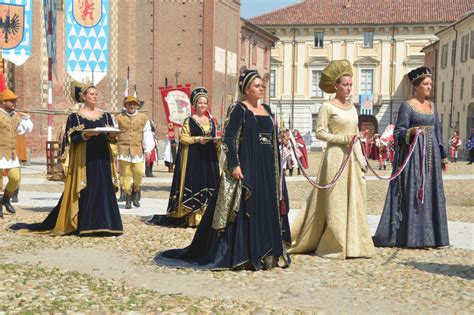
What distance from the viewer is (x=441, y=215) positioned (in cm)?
817

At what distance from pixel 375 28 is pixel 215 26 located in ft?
79.5

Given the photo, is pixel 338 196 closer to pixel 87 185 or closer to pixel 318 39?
pixel 87 185

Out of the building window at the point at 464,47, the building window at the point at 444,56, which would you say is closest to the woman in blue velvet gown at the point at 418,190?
the building window at the point at 464,47

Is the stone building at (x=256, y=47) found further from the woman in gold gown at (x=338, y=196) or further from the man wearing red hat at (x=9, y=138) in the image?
the woman in gold gown at (x=338, y=196)

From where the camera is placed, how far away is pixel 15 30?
22422 millimetres

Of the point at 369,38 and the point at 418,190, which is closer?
the point at 418,190

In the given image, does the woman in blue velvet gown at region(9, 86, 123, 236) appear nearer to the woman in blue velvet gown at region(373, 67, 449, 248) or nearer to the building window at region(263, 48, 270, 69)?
the woman in blue velvet gown at region(373, 67, 449, 248)

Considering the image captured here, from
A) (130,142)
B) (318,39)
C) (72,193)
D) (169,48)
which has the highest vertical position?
(318,39)

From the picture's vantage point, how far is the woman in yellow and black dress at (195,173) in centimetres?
979

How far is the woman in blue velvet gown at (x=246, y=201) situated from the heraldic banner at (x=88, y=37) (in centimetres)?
1813

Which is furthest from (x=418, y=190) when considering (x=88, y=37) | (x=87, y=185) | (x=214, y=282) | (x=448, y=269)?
(x=88, y=37)

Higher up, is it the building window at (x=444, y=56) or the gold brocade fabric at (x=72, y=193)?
the building window at (x=444, y=56)

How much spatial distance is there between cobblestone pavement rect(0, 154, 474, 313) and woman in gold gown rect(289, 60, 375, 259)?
0.22 m

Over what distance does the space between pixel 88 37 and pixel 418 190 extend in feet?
60.7
